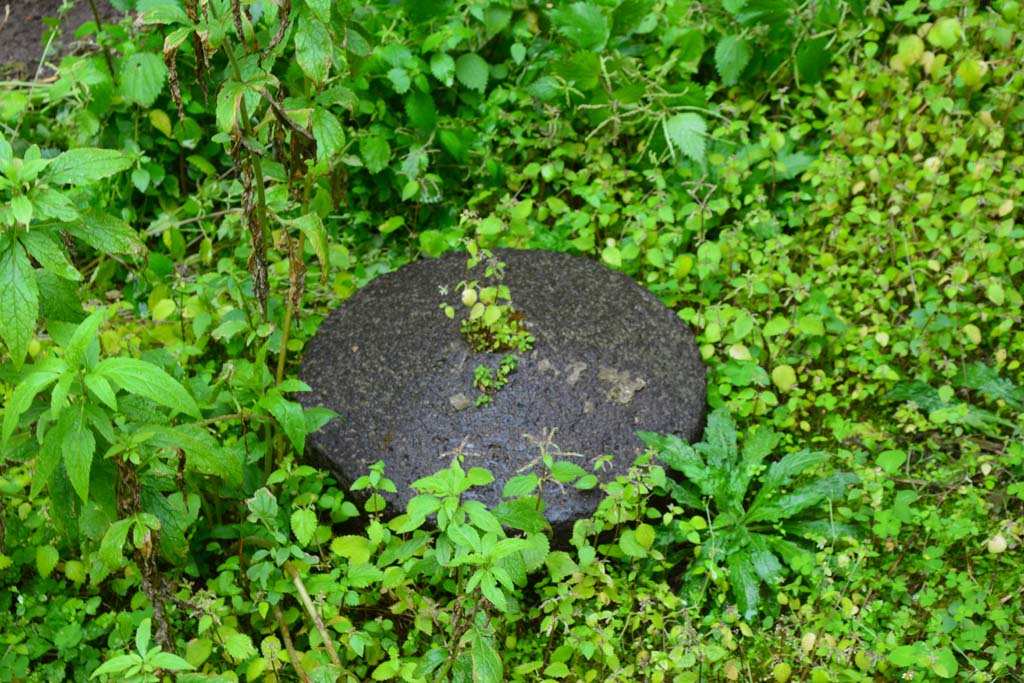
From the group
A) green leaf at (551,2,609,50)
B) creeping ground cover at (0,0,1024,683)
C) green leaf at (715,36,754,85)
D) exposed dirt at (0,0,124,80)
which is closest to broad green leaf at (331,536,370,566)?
creeping ground cover at (0,0,1024,683)

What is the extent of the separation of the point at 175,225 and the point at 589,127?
6.14 ft

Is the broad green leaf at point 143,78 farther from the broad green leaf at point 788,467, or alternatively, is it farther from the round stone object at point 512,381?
the broad green leaf at point 788,467

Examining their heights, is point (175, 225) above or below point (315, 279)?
above

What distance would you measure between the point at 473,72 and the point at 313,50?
152 cm

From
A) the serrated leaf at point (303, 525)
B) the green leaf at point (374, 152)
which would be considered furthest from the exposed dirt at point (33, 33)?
the serrated leaf at point (303, 525)

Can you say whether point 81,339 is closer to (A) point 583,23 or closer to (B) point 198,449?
(B) point 198,449

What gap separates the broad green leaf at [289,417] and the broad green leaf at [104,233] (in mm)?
553

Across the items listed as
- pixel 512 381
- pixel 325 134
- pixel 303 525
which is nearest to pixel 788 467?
pixel 512 381

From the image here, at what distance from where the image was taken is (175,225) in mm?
3881

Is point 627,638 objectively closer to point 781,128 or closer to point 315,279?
point 315,279

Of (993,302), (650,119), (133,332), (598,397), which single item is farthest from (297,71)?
(993,302)

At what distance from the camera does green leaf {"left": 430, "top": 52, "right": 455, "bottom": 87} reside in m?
3.74

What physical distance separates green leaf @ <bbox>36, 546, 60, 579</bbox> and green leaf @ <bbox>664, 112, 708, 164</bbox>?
109 inches

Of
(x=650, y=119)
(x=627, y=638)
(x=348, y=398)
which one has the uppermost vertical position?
(x=650, y=119)
